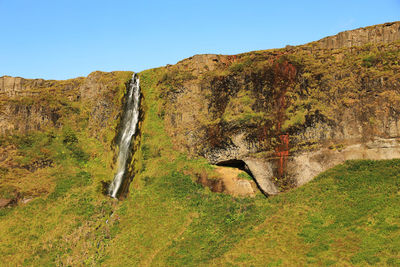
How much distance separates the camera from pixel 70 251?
74.6ft

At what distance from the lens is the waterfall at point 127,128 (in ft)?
94.1

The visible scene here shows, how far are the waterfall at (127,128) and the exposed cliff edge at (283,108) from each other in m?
1.32

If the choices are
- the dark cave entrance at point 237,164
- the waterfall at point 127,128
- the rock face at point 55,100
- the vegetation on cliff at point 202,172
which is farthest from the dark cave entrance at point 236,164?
the rock face at point 55,100

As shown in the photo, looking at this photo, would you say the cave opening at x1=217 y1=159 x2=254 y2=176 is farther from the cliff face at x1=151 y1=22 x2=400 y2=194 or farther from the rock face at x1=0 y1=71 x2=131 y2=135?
the rock face at x1=0 y1=71 x2=131 y2=135

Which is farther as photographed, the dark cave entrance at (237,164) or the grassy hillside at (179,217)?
the dark cave entrance at (237,164)

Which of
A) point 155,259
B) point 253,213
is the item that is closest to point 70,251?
point 155,259

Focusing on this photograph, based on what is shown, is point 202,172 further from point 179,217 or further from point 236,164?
point 179,217

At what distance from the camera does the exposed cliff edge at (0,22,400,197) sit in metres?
23.1

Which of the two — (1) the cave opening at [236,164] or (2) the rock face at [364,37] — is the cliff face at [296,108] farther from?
(1) the cave opening at [236,164]

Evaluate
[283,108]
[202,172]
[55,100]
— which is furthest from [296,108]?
[55,100]

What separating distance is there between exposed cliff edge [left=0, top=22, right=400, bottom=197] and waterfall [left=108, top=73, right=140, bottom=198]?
4.34 feet

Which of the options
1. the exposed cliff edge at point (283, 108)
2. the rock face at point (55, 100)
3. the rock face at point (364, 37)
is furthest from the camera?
the rock face at point (55, 100)

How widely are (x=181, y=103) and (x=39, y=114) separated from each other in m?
13.4

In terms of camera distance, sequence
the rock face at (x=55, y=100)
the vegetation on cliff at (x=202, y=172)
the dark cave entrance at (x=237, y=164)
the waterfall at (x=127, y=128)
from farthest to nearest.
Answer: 1. the rock face at (x=55, y=100)
2. the waterfall at (x=127, y=128)
3. the dark cave entrance at (x=237, y=164)
4. the vegetation on cliff at (x=202, y=172)
